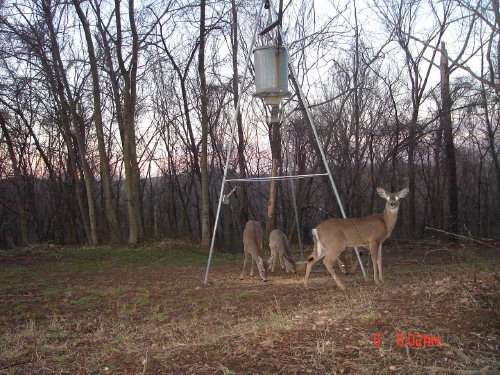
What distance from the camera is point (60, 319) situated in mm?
6312

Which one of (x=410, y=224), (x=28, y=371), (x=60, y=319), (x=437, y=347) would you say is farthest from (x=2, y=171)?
(x=437, y=347)

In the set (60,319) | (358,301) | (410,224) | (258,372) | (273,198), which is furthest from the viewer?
(410,224)

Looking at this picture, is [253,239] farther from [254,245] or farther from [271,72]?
[271,72]

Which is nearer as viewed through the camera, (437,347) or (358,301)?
(437,347)

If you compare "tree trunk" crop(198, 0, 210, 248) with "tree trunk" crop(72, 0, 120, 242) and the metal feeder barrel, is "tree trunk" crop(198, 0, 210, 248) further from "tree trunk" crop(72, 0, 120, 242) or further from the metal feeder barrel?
the metal feeder barrel

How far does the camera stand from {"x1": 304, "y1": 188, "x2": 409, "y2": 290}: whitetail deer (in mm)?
8125

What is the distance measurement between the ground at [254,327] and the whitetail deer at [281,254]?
A: 4.18ft

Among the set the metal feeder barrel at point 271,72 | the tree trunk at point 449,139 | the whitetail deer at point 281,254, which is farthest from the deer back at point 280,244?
the tree trunk at point 449,139

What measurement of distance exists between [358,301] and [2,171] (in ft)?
81.3

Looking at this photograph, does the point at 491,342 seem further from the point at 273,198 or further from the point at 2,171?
the point at 2,171

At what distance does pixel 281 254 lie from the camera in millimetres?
10469

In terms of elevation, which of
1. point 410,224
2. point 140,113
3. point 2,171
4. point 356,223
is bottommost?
point 410,224
